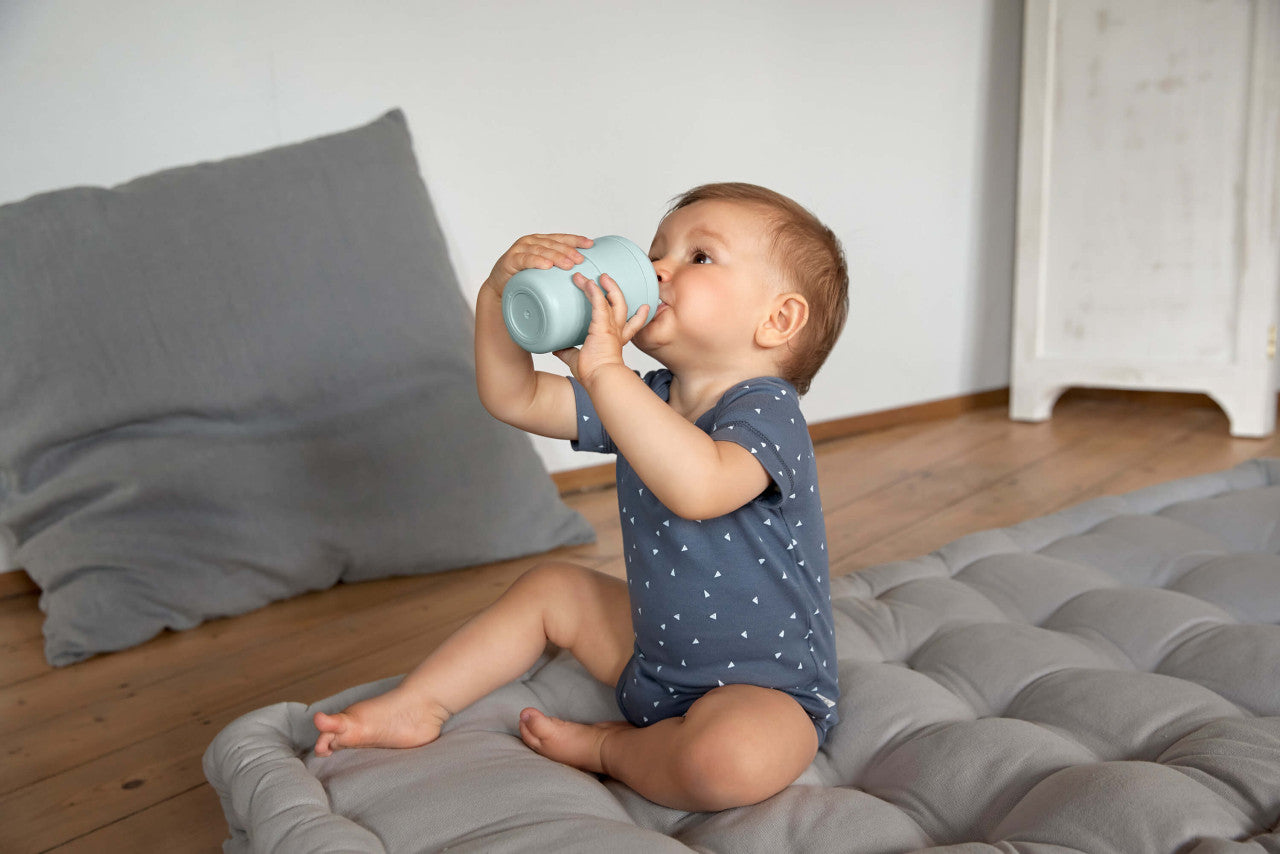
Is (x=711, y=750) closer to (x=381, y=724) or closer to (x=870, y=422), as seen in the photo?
(x=381, y=724)

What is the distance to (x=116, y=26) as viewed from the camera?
1596mm

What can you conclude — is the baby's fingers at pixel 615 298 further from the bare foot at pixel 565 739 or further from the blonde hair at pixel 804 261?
the bare foot at pixel 565 739

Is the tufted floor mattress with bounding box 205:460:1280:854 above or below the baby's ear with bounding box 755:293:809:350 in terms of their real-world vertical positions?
below

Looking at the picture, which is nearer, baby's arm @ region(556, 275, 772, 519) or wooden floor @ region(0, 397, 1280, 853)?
baby's arm @ region(556, 275, 772, 519)

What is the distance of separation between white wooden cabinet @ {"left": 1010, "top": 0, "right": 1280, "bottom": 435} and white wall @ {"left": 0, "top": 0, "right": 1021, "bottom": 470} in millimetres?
183

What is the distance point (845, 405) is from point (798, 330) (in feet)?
6.01

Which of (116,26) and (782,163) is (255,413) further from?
(782,163)

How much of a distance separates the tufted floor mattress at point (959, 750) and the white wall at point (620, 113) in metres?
1.10

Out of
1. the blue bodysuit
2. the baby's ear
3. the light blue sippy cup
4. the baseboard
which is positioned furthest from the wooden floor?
the baby's ear

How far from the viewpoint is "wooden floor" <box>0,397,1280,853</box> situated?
3.32 feet

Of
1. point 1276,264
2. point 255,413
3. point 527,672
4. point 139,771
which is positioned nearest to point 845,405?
point 1276,264

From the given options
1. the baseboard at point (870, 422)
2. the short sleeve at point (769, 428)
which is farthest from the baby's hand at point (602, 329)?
the baseboard at point (870, 422)

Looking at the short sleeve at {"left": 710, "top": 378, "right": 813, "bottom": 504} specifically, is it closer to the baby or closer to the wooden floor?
the baby

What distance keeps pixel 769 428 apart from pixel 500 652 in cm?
33
